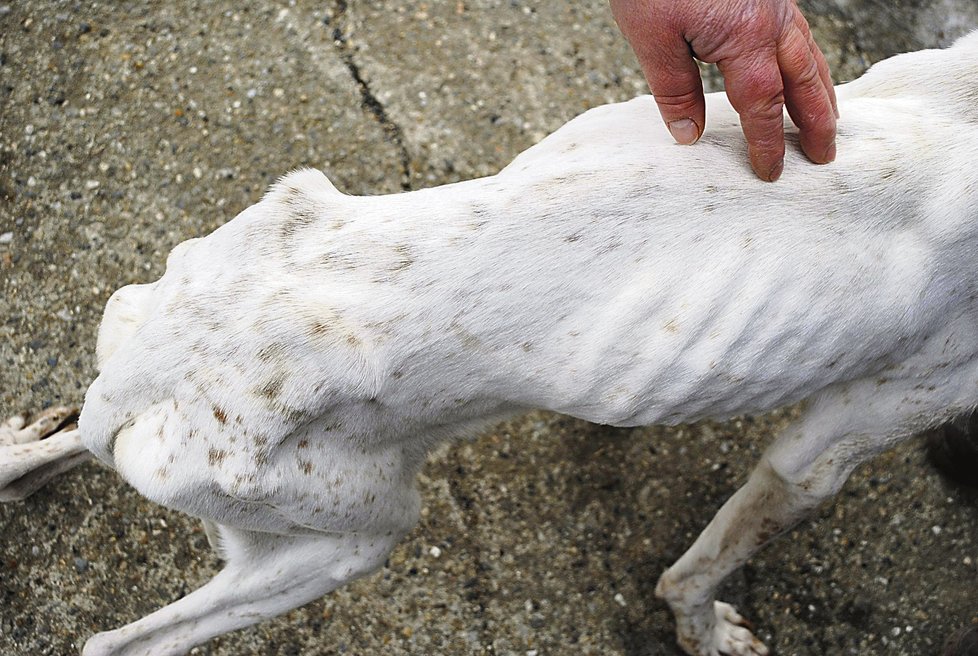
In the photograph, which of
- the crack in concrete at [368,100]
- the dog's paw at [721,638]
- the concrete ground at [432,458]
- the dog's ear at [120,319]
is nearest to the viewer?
the dog's ear at [120,319]

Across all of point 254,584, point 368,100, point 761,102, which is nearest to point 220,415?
point 254,584

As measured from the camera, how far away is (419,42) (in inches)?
148

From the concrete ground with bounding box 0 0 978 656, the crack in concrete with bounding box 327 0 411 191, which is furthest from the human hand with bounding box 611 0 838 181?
the crack in concrete with bounding box 327 0 411 191

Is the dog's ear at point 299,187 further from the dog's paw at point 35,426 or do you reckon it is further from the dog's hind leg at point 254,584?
the dog's paw at point 35,426

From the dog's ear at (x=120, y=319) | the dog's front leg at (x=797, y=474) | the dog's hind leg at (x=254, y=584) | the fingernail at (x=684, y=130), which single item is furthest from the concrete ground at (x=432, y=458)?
the fingernail at (x=684, y=130)

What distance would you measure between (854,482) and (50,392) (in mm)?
2848

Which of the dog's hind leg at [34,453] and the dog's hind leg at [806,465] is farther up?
the dog's hind leg at [806,465]

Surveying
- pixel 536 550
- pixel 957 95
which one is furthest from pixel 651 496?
pixel 957 95

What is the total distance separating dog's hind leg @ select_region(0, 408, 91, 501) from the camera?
274 centimetres

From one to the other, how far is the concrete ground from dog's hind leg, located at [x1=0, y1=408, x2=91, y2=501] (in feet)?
0.65

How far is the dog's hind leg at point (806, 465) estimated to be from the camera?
2.10 metres

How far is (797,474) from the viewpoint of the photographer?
2279 millimetres

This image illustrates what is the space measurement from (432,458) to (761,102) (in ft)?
6.13

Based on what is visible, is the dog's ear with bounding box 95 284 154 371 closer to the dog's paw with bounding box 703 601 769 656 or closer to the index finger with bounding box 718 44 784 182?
the index finger with bounding box 718 44 784 182
